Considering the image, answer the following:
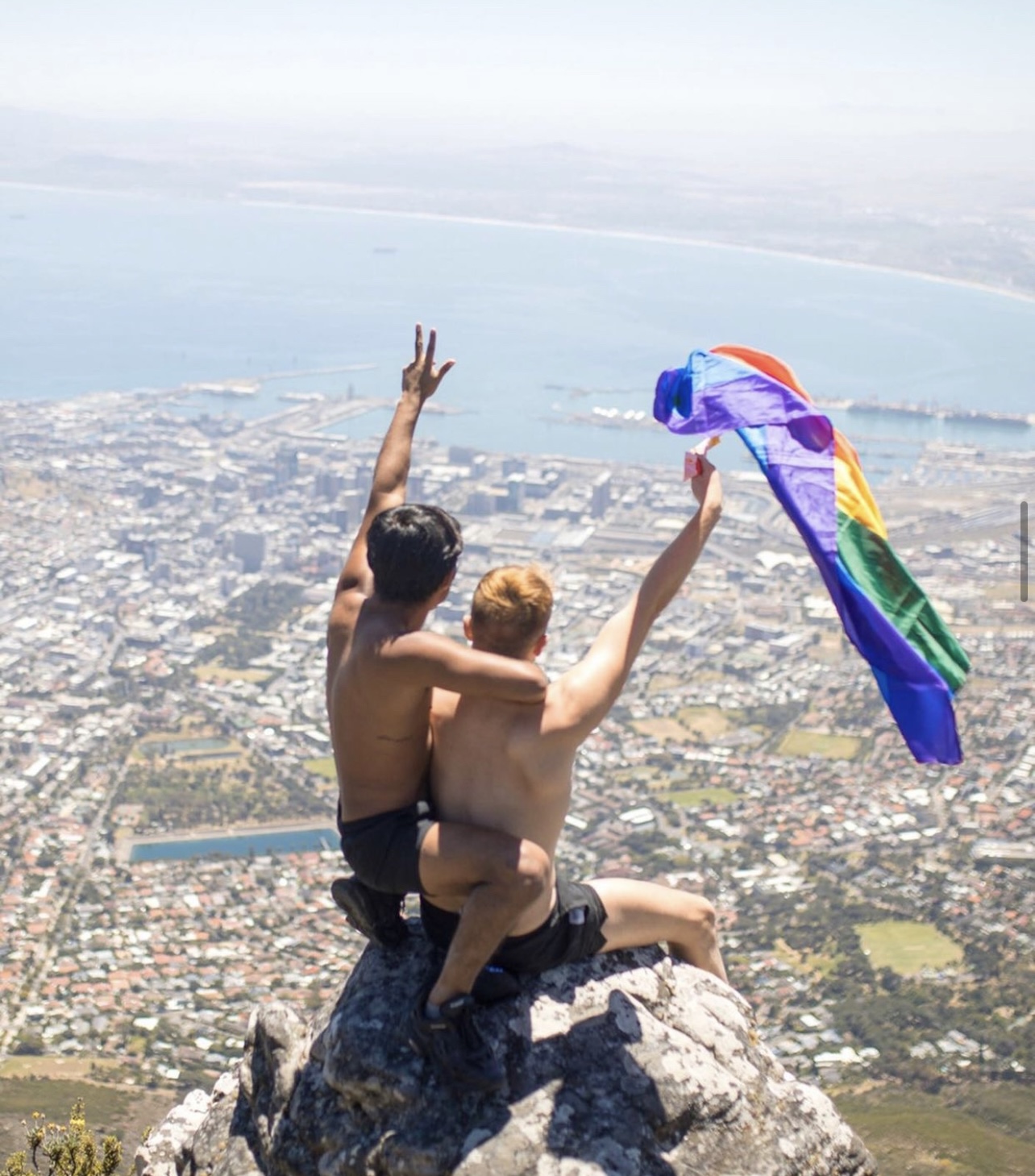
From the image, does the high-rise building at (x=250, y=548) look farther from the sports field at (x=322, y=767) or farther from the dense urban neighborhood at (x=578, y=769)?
the sports field at (x=322, y=767)

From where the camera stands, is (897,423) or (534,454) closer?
(534,454)

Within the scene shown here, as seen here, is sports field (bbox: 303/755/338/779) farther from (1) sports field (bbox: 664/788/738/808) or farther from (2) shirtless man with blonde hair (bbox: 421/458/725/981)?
(2) shirtless man with blonde hair (bbox: 421/458/725/981)

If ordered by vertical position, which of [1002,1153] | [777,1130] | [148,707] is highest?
[777,1130]

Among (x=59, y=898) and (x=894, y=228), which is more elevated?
(x=894, y=228)

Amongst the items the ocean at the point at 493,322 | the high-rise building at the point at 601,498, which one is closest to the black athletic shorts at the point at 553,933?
the high-rise building at the point at 601,498

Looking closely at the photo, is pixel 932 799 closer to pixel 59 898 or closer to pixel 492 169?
pixel 59 898

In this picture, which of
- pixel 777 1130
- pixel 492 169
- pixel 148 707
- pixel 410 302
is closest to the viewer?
pixel 777 1130

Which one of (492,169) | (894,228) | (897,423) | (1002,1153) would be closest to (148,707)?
(1002,1153)
